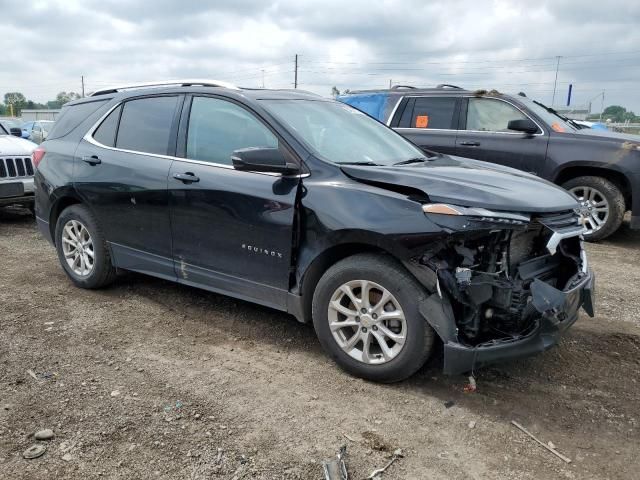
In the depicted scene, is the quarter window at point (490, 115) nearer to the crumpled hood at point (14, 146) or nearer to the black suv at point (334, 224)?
the black suv at point (334, 224)

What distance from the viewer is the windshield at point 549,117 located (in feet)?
24.1

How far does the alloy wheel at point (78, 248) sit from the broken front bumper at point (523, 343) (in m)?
3.29

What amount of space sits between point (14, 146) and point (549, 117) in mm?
7812

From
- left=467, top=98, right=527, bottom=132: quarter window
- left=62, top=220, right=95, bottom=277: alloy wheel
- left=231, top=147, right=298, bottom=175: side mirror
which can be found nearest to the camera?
left=231, top=147, right=298, bottom=175: side mirror

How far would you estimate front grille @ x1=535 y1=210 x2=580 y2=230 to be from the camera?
3172mm

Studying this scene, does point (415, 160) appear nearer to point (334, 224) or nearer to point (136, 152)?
point (334, 224)

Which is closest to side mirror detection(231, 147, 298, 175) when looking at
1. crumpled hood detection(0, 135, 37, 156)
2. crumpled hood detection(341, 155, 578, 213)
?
crumpled hood detection(341, 155, 578, 213)

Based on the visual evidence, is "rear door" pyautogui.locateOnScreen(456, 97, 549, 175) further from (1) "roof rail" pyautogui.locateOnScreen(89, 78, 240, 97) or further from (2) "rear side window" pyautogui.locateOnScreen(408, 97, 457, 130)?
(1) "roof rail" pyautogui.locateOnScreen(89, 78, 240, 97)

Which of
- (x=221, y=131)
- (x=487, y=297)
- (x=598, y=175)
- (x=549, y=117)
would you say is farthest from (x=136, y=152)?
(x=598, y=175)

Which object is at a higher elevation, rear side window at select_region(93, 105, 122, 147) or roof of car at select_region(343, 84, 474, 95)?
roof of car at select_region(343, 84, 474, 95)

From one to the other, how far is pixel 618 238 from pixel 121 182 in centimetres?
653

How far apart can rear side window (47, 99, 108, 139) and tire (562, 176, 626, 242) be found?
5.79 m

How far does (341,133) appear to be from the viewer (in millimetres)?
4047

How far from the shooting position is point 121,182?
14.6 feet
